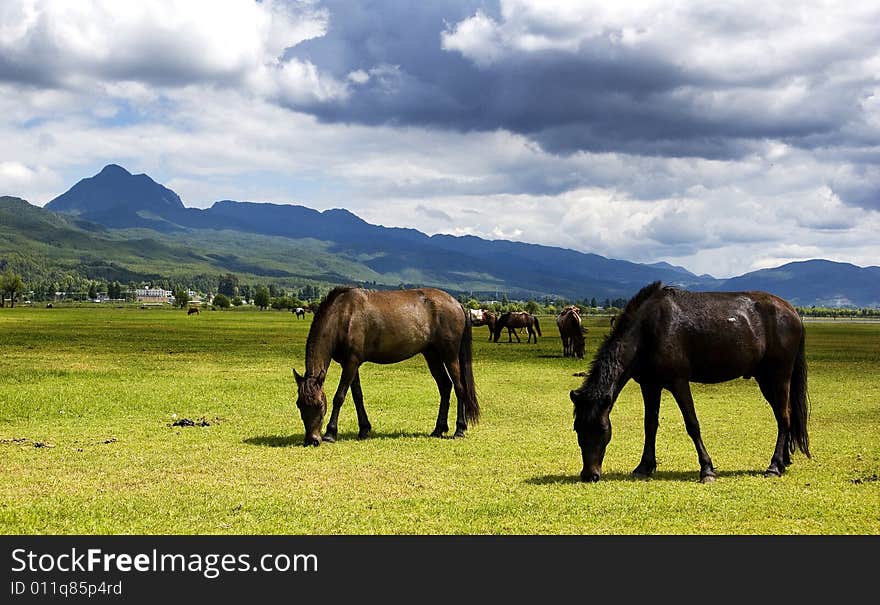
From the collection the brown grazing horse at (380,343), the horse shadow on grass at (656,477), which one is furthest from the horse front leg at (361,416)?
the horse shadow on grass at (656,477)

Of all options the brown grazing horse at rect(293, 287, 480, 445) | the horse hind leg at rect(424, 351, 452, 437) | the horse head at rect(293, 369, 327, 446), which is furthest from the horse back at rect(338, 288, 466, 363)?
the horse head at rect(293, 369, 327, 446)

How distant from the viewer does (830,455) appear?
51.9 ft

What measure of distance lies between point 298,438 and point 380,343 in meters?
2.93

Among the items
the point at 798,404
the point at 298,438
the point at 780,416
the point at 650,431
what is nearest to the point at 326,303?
the point at 298,438

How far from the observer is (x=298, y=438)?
1808 centimetres

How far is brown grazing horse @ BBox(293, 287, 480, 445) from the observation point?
Result: 692 inches

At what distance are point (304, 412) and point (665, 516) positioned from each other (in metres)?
8.93

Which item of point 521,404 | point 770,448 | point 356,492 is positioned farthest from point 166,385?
point 770,448

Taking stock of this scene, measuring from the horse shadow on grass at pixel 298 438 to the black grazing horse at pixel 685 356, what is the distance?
613 centimetres

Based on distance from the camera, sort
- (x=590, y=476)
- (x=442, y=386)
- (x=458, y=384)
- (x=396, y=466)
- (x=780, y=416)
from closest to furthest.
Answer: (x=590, y=476) → (x=780, y=416) → (x=396, y=466) → (x=458, y=384) → (x=442, y=386)

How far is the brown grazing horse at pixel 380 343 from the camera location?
17.6 metres

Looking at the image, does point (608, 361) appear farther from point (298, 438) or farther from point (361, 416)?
point (298, 438)
